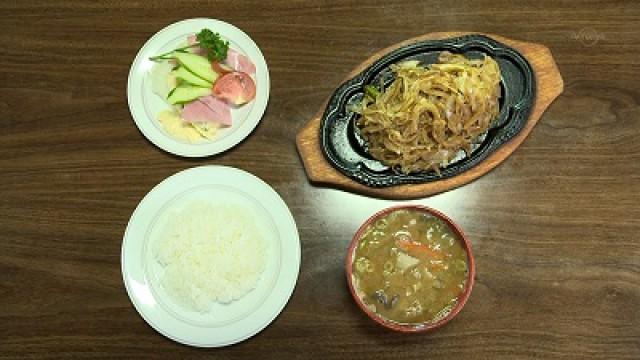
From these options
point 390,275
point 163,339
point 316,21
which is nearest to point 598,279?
point 390,275

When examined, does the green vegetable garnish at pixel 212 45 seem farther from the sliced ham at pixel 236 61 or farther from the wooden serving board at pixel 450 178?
the wooden serving board at pixel 450 178

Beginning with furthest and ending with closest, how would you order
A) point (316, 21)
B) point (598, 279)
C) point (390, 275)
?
point (316, 21) → point (598, 279) → point (390, 275)

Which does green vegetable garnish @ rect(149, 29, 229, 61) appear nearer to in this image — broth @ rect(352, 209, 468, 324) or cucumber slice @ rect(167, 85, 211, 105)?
cucumber slice @ rect(167, 85, 211, 105)

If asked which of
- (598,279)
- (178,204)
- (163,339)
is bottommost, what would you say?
(163,339)

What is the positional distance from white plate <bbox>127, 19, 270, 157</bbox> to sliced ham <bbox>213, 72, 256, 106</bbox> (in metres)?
0.03

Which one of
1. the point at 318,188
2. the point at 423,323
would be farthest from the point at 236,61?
the point at 423,323

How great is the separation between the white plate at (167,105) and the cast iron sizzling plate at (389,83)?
0.28 metres

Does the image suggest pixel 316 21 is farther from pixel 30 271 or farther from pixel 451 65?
pixel 30 271

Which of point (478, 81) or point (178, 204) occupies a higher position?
point (478, 81)

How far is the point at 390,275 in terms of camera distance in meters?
2.10

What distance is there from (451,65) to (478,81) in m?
0.11

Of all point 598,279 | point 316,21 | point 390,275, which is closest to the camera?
point 390,275

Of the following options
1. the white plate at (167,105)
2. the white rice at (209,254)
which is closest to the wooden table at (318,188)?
the white plate at (167,105)

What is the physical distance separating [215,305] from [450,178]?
979 millimetres
